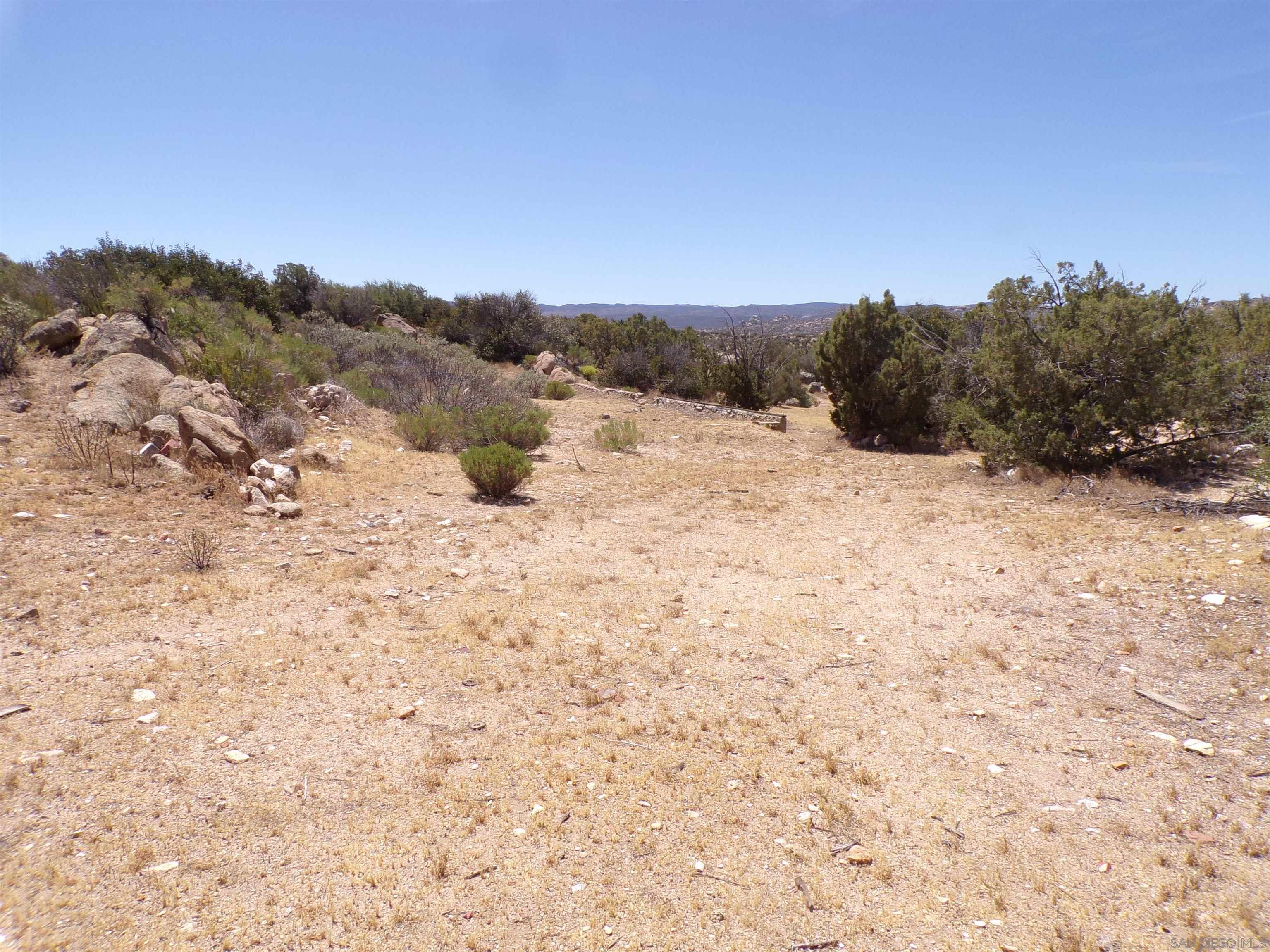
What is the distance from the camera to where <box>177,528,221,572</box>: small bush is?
19.8 ft

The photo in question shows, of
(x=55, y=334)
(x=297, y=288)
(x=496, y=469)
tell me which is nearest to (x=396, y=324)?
(x=297, y=288)

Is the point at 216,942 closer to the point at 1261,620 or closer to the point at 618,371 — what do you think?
the point at 1261,620

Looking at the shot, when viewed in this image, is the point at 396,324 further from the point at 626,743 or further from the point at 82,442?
the point at 626,743

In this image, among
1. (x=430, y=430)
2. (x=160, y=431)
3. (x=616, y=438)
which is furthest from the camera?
(x=616, y=438)

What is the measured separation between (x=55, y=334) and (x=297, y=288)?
54.7ft

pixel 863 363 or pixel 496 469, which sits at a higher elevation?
pixel 863 363

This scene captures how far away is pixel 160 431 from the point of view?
863 centimetres

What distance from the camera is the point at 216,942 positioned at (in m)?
2.56

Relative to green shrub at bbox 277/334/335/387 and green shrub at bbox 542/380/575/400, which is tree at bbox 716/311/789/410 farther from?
green shrub at bbox 277/334/335/387

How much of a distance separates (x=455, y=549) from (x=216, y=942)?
4.73m

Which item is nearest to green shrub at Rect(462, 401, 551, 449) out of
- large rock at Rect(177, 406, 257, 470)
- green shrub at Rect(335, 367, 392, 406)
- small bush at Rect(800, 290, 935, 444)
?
green shrub at Rect(335, 367, 392, 406)

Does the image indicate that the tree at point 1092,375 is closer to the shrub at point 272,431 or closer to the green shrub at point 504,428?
the green shrub at point 504,428

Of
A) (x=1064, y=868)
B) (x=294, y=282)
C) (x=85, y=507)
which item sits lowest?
(x=1064, y=868)

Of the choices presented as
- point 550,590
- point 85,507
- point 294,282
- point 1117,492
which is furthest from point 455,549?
point 294,282
